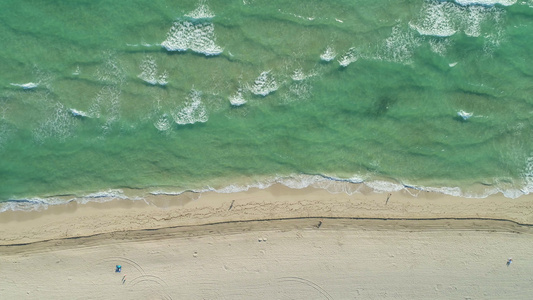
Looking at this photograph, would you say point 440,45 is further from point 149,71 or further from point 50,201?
point 50,201

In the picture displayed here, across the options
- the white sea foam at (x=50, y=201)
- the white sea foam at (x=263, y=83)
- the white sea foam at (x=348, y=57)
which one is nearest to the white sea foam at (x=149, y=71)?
the white sea foam at (x=263, y=83)

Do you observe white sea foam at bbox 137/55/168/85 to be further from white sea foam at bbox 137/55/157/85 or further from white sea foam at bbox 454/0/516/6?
white sea foam at bbox 454/0/516/6

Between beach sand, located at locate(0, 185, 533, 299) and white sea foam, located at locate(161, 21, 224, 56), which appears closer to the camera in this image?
white sea foam, located at locate(161, 21, 224, 56)

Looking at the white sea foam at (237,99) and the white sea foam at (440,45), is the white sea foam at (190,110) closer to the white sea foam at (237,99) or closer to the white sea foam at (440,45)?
the white sea foam at (237,99)

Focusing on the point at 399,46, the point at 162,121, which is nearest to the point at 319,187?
the point at 399,46

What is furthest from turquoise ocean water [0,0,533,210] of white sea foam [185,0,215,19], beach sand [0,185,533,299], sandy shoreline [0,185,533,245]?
beach sand [0,185,533,299]

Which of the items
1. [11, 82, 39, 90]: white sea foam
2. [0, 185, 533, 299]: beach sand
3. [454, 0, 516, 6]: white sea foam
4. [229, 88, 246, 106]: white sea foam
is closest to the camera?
[11, 82, 39, 90]: white sea foam
